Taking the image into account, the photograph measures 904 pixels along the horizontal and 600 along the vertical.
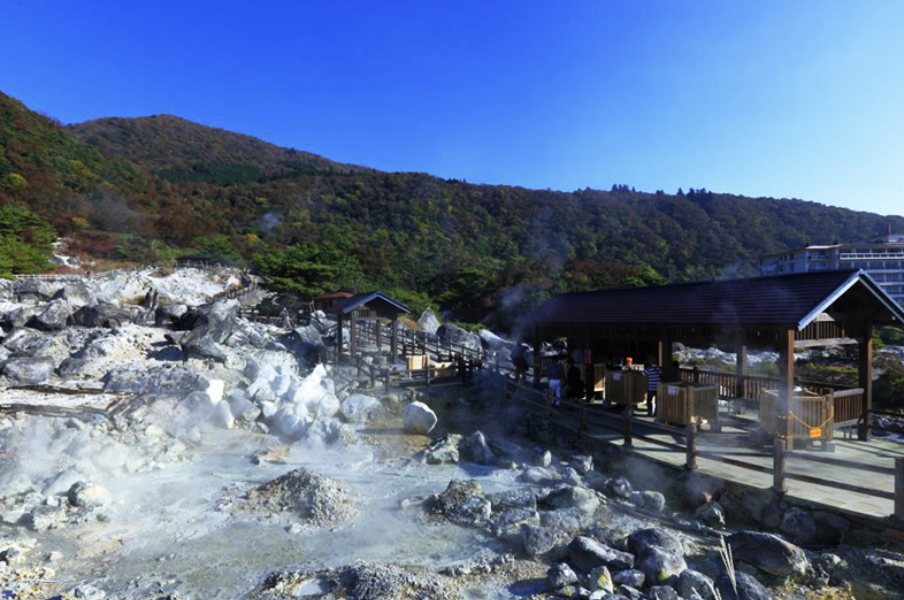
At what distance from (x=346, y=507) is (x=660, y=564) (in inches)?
201

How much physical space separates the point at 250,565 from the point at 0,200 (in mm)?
50843

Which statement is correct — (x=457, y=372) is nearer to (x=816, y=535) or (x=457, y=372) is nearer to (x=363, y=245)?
(x=816, y=535)

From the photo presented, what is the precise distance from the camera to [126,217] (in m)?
47.8

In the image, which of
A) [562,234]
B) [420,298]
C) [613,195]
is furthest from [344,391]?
[613,195]

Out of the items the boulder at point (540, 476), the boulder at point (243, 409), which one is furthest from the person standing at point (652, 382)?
the boulder at point (243, 409)

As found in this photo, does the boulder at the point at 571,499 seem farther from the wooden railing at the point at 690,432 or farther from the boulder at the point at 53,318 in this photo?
the boulder at the point at 53,318

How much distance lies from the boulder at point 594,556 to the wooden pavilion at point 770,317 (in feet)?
9.89

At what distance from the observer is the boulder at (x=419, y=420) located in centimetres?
1295

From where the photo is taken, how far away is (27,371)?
1505cm

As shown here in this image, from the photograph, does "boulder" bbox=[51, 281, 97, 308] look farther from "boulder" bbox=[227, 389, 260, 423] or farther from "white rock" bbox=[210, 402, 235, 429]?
"white rock" bbox=[210, 402, 235, 429]

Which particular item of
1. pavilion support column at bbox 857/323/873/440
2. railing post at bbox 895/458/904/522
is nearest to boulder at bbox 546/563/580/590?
railing post at bbox 895/458/904/522

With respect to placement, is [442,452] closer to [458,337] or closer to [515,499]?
[515,499]

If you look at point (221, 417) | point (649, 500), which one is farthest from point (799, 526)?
point (221, 417)

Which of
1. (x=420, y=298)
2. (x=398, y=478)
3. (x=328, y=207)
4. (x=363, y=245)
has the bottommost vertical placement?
(x=398, y=478)
